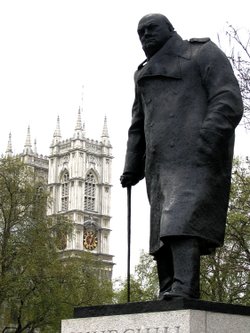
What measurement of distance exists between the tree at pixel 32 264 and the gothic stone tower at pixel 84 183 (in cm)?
8786

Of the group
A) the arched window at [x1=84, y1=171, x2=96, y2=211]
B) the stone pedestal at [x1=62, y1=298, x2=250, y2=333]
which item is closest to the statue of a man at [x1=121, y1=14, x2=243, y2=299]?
the stone pedestal at [x1=62, y1=298, x2=250, y2=333]

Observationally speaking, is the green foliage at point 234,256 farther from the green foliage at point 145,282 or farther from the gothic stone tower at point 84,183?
the gothic stone tower at point 84,183

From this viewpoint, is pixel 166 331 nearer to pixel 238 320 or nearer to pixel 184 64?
pixel 238 320

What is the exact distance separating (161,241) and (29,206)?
1074 inches

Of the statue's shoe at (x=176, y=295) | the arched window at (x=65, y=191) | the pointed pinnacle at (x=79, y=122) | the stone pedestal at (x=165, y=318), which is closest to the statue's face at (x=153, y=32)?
the statue's shoe at (x=176, y=295)

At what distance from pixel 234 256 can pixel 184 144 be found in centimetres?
1865

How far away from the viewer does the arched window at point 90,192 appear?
413 feet

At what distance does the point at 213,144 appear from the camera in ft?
20.4

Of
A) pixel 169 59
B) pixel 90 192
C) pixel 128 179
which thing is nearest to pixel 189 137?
pixel 169 59

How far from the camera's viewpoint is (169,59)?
21.8 ft

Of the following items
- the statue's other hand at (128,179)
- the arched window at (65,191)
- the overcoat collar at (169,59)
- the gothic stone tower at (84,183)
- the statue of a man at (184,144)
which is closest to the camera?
the statue of a man at (184,144)

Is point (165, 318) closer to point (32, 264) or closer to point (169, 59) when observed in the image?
point (169, 59)

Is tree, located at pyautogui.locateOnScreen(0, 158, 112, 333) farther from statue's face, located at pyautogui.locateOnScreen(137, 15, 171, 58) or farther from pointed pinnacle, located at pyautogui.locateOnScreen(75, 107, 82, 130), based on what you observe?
pointed pinnacle, located at pyautogui.locateOnScreen(75, 107, 82, 130)

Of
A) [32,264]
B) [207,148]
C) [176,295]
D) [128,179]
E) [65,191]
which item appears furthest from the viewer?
[65,191]
